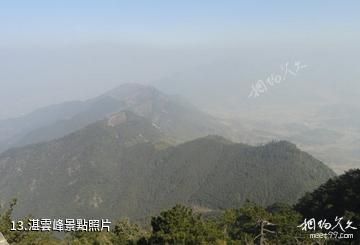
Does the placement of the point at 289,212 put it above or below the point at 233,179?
above

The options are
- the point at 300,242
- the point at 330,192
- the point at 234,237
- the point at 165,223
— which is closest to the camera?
the point at 165,223

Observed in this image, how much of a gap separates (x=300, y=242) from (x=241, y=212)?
37.7 feet

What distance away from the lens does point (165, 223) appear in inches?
1106

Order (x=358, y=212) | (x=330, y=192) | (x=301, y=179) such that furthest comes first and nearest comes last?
(x=301, y=179) → (x=330, y=192) → (x=358, y=212)

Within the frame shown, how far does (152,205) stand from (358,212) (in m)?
159

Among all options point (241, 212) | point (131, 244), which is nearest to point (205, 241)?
point (131, 244)

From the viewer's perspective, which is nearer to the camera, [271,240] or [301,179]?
[271,240]

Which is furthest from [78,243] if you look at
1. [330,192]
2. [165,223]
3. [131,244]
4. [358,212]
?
[330,192]

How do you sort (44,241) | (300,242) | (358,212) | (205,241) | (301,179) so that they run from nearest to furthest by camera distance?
(205,241), (300,242), (44,241), (358,212), (301,179)

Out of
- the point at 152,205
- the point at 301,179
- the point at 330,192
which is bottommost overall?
the point at 152,205

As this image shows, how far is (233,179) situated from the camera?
19788cm

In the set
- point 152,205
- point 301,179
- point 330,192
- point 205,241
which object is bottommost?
point 152,205

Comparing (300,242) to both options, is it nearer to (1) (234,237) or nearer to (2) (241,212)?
(1) (234,237)

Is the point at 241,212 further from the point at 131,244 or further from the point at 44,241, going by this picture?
the point at 44,241
